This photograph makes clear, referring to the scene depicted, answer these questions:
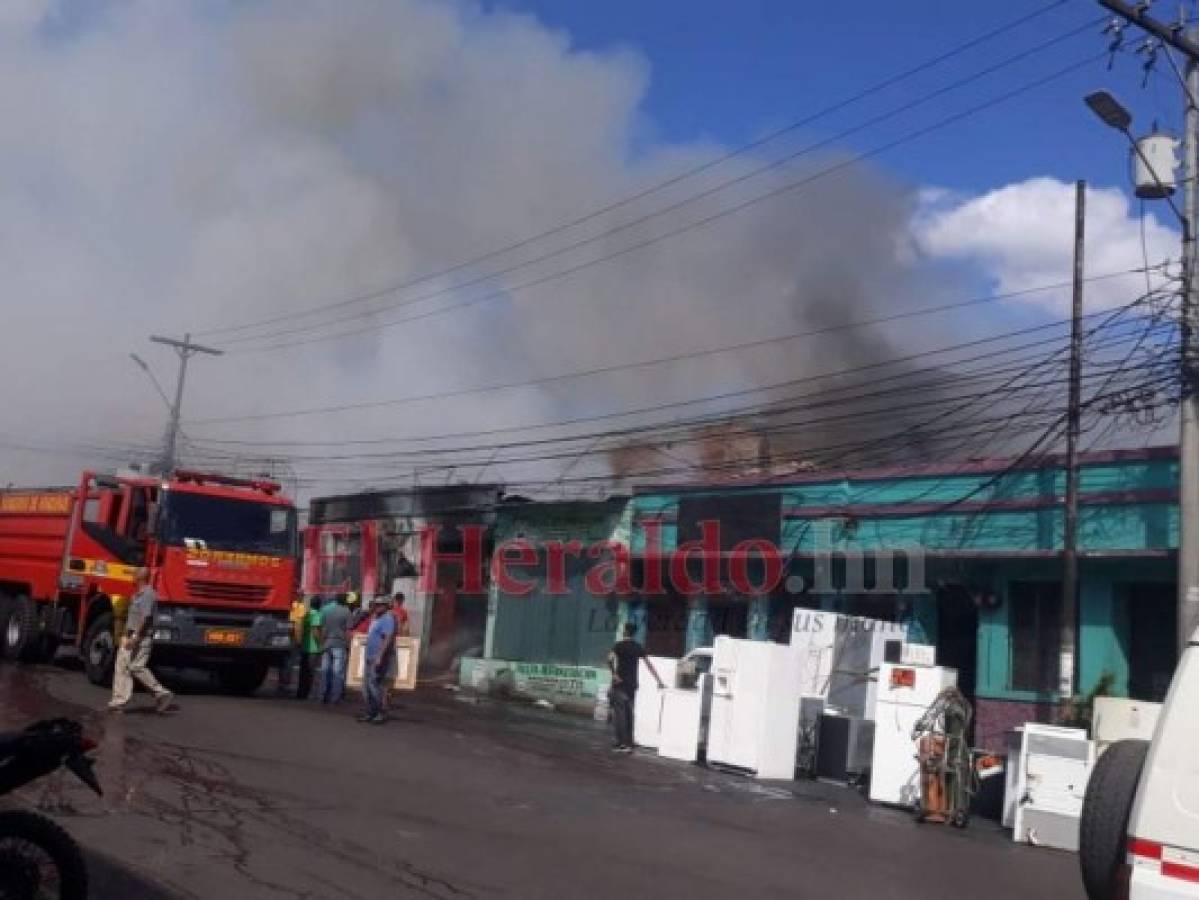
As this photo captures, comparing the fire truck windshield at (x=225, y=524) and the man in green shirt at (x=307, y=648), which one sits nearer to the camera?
the fire truck windshield at (x=225, y=524)

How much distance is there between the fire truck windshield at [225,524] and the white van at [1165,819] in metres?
13.8

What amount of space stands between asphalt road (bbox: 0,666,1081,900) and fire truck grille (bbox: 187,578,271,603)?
1.77 metres

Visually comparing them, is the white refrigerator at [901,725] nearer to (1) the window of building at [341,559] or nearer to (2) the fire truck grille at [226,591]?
(2) the fire truck grille at [226,591]

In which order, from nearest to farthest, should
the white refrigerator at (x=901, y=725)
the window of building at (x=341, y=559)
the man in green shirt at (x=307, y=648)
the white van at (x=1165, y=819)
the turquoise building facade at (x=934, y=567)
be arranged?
the white van at (x=1165, y=819)
the white refrigerator at (x=901, y=725)
the turquoise building facade at (x=934, y=567)
the man in green shirt at (x=307, y=648)
the window of building at (x=341, y=559)

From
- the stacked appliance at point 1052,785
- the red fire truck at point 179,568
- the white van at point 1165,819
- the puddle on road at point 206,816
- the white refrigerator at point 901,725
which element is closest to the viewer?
the white van at point 1165,819

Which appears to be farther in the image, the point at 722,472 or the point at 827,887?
the point at 722,472

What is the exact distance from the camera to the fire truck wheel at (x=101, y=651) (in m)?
16.7

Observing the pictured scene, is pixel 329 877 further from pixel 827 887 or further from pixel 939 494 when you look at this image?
pixel 939 494

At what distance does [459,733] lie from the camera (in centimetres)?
1589

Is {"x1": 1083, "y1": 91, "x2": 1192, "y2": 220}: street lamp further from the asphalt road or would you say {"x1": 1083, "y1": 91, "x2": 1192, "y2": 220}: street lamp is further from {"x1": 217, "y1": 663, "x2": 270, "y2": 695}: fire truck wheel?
{"x1": 217, "y1": 663, "x2": 270, "y2": 695}: fire truck wheel

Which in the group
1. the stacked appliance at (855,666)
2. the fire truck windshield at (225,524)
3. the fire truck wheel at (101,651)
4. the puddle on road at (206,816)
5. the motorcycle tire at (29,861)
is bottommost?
the puddle on road at (206,816)

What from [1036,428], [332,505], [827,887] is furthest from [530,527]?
[827,887]

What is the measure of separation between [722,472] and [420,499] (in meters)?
7.54

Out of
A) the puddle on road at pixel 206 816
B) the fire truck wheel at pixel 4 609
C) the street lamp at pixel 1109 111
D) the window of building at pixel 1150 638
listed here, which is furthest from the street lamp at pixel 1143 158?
the fire truck wheel at pixel 4 609
